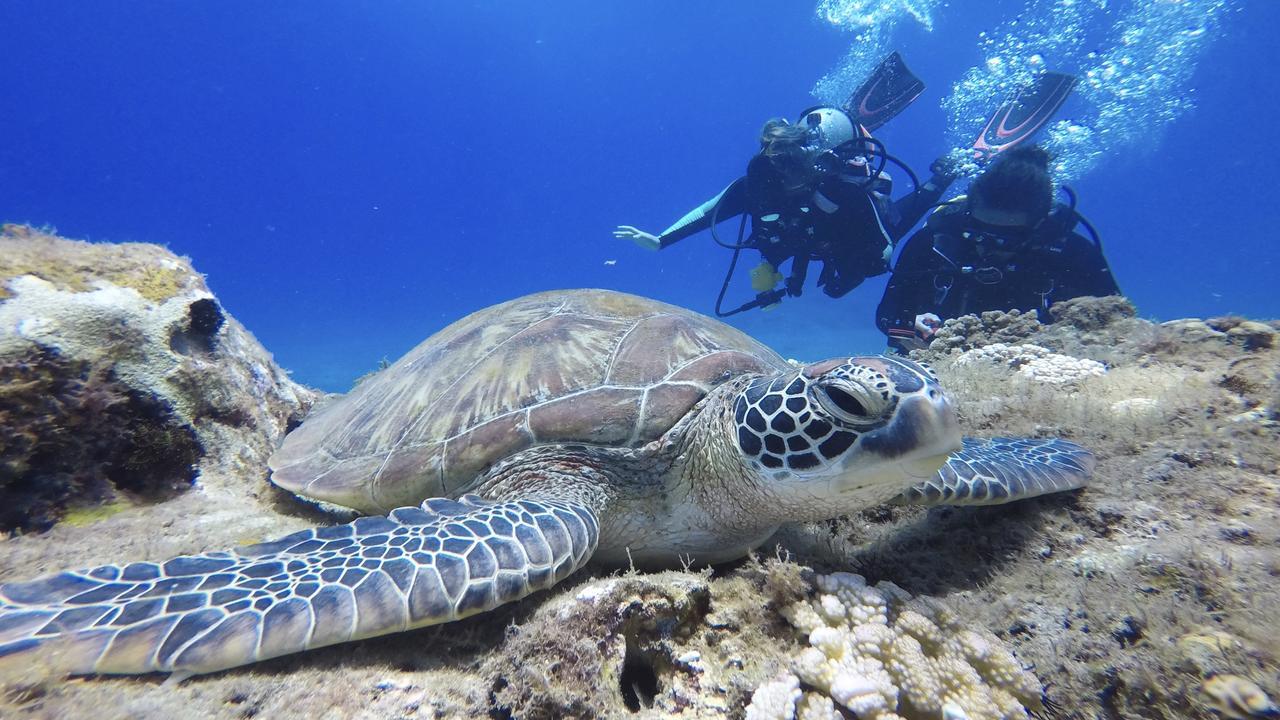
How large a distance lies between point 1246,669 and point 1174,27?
67.9 metres

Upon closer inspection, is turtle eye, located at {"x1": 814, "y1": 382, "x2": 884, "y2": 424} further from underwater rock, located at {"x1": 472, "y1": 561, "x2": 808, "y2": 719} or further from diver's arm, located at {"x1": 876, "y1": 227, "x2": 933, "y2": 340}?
diver's arm, located at {"x1": 876, "y1": 227, "x2": 933, "y2": 340}

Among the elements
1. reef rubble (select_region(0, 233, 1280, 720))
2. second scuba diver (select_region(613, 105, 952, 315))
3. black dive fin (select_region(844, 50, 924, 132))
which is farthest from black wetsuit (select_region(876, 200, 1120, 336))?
black dive fin (select_region(844, 50, 924, 132))

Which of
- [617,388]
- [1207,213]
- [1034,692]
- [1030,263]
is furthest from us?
[1207,213]

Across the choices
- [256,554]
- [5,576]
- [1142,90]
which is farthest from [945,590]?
[1142,90]

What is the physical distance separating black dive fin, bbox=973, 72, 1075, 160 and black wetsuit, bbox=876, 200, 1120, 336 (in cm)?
489

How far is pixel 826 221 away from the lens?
7.68 metres

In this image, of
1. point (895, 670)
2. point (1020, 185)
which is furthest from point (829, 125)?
point (895, 670)

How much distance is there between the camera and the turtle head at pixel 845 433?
1558 mm

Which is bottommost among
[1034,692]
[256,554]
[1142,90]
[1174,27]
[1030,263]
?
[1034,692]

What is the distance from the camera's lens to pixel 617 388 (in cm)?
237

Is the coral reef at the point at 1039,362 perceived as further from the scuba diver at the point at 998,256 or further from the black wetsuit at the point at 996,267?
the black wetsuit at the point at 996,267

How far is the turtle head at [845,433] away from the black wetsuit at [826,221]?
250 inches

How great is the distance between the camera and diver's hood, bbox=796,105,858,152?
7.75m

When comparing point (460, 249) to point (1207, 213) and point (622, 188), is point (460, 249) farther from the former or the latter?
point (1207, 213)
